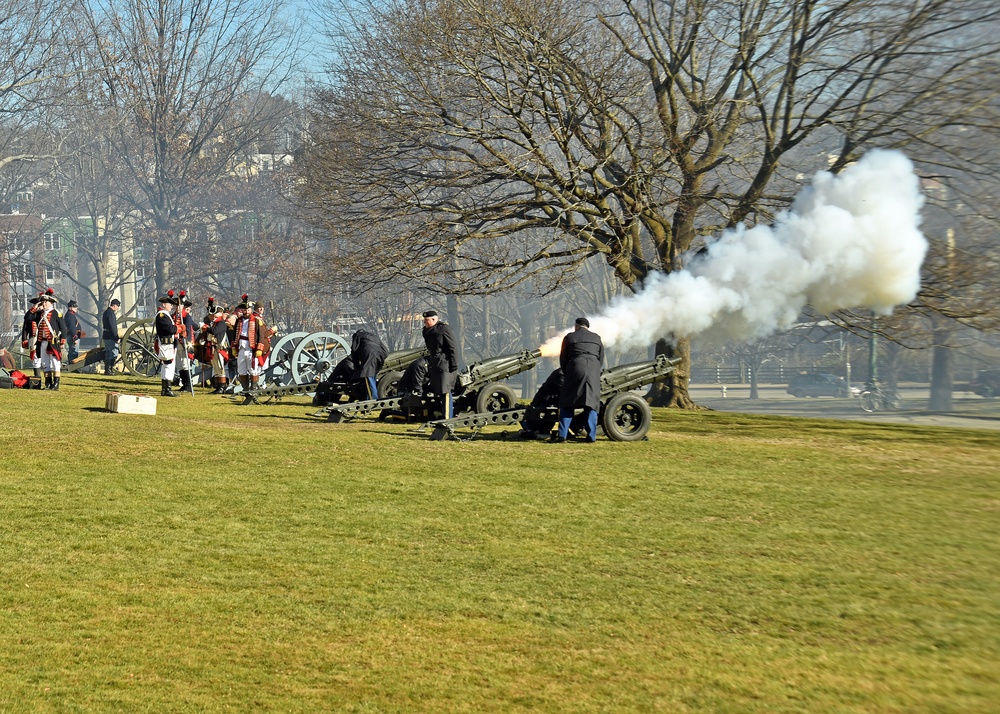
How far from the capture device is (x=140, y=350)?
28062 mm

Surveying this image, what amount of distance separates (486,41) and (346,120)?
440 cm

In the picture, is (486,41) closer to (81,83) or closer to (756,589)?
(756,589)

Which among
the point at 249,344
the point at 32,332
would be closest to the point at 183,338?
the point at 249,344

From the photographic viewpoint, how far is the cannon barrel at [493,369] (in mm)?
16734

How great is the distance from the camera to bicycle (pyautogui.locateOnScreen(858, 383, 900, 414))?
140 feet

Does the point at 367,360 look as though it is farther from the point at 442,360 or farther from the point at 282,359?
the point at 282,359

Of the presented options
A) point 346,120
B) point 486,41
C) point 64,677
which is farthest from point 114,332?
point 64,677

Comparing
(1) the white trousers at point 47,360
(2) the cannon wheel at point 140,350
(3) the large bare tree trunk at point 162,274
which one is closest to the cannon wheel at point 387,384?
(1) the white trousers at point 47,360

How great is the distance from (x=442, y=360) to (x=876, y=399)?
Answer: 3110cm

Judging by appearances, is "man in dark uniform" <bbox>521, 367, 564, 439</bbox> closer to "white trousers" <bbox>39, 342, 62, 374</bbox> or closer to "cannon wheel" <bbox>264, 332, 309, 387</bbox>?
"cannon wheel" <bbox>264, 332, 309, 387</bbox>

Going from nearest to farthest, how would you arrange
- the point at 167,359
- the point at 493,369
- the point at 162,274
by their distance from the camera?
the point at 493,369 → the point at 167,359 → the point at 162,274

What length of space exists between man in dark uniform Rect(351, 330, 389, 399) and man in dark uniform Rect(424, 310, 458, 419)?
7.98ft

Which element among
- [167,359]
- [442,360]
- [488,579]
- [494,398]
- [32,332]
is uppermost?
[32,332]

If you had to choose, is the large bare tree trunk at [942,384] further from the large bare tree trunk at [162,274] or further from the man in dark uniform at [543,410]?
the large bare tree trunk at [162,274]
